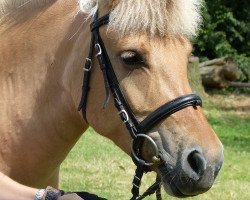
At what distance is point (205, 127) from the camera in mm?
2496

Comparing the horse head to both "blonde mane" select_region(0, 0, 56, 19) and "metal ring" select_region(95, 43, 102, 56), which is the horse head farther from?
"blonde mane" select_region(0, 0, 56, 19)

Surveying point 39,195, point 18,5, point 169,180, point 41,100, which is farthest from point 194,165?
point 18,5

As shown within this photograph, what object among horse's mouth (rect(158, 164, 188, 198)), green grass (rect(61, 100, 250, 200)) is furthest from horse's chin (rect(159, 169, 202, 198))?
green grass (rect(61, 100, 250, 200))

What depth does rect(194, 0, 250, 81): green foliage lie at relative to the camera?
713 inches

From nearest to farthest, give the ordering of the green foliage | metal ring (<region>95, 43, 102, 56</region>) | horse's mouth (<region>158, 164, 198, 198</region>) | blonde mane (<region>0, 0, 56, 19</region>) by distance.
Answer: horse's mouth (<region>158, 164, 198, 198</region>) < metal ring (<region>95, 43, 102, 56</region>) < blonde mane (<region>0, 0, 56, 19</region>) < the green foliage

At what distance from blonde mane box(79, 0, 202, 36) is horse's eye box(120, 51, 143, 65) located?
9 centimetres

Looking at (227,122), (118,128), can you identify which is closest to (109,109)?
(118,128)

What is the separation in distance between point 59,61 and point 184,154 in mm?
847

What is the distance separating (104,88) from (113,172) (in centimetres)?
502

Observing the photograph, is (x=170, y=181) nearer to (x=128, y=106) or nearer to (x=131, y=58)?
(x=128, y=106)

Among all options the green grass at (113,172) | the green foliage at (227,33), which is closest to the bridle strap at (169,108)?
the green grass at (113,172)

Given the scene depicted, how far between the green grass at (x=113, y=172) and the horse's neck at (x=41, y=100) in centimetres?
349

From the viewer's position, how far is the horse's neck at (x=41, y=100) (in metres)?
2.95

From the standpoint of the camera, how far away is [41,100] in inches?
117
